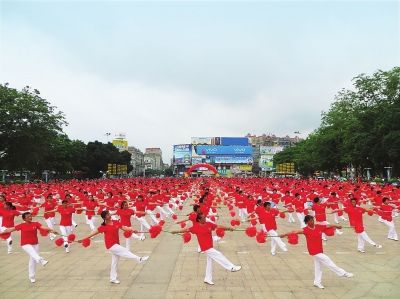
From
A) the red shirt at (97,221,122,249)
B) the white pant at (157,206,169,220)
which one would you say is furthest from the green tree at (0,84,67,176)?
the red shirt at (97,221,122,249)

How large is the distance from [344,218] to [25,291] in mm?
16767

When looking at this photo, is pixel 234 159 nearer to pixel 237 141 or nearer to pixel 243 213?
pixel 237 141

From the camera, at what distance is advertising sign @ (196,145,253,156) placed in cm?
→ 10381

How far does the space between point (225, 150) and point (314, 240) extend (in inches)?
3756

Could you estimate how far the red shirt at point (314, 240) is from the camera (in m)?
9.45

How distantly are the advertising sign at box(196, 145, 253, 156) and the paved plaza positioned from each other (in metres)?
88.3

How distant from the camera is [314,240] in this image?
9492 millimetres

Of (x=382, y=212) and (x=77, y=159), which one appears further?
(x=77, y=159)

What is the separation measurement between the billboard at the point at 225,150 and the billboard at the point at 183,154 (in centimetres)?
348

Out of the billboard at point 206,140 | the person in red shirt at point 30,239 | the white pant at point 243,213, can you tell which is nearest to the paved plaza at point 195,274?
the person in red shirt at point 30,239

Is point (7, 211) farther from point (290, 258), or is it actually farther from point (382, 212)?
point (382, 212)

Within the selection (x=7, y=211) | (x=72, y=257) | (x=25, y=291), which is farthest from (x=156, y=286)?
(x=7, y=211)

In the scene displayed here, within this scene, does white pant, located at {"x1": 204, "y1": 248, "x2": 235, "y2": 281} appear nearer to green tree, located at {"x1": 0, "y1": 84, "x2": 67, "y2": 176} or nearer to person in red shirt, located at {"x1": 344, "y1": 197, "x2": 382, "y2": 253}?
person in red shirt, located at {"x1": 344, "y1": 197, "x2": 382, "y2": 253}

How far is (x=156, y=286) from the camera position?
31.4 feet
